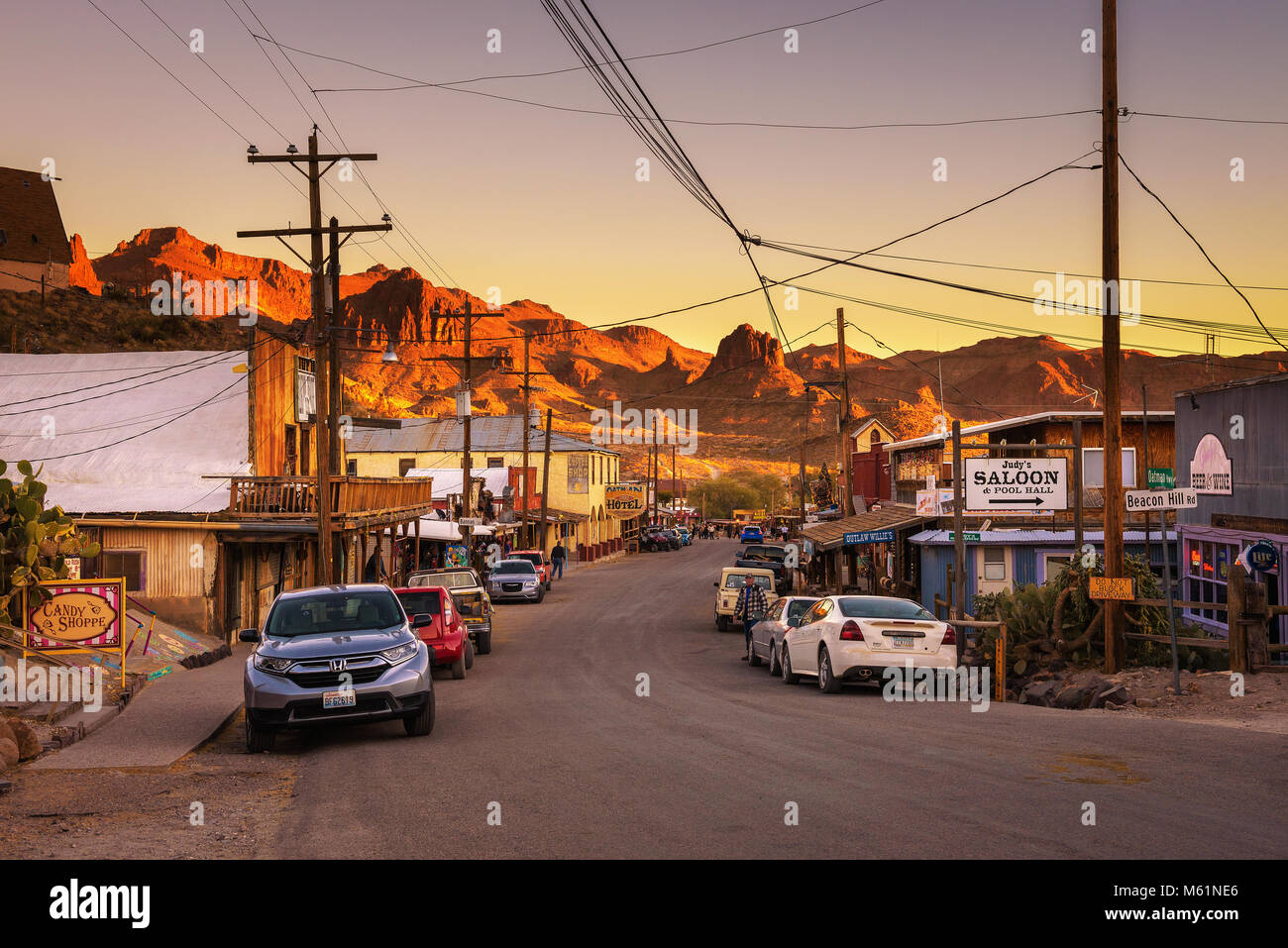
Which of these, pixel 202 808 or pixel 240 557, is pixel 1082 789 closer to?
pixel 202 808

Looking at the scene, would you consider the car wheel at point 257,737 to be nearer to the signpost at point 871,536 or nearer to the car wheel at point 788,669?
the car wheel at point 788,669

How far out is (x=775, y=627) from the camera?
20547mm

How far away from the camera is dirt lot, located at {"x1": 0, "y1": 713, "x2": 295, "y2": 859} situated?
767cm

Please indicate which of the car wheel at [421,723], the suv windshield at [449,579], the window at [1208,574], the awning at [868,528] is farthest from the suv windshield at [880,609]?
the awning at [868,528]

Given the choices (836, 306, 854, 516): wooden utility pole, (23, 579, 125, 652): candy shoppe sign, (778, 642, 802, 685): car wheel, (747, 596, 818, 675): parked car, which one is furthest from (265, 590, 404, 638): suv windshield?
(836, 306, 854, 516): wooden utility pole

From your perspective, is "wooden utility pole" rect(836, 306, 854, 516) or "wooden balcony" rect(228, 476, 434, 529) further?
"wooden utility pole" rect(836, 306, 854, 516)

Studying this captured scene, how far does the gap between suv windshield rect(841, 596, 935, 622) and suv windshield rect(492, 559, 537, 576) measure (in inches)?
1080

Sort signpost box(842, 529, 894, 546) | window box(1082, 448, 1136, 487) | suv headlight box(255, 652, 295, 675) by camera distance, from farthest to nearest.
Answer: window box(1082, 448, 1136, 487) < signpost box(842, 529, 894, 546) < suv headlight box(255, 652, 295, 675)

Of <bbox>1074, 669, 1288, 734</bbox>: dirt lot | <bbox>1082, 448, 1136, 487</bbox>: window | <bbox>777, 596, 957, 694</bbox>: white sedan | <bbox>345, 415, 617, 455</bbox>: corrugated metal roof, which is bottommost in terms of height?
<bbox>1074, 669, 1288, 734</bbox>: dirt lot

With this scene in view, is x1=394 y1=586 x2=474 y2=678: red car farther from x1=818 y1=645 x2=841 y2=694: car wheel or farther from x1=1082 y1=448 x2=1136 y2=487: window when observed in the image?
x1=1082 y1=448 x2=1136 y2=487: window

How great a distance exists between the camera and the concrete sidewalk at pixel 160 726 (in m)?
11.7

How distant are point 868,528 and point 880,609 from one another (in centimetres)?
1790

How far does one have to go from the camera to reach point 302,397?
1341 inches

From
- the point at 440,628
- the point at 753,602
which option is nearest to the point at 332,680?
the point at 440,628
